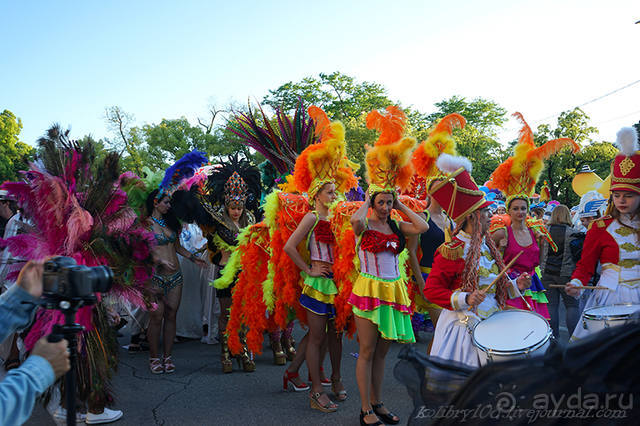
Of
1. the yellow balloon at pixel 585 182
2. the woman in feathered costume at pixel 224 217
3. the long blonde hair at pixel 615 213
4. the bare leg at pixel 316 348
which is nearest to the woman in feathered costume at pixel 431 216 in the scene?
the bare leg at pixel 316 348

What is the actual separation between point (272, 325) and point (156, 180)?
2.32 metres

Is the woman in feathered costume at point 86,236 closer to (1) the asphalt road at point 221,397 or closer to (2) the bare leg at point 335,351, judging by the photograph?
(1) the asphalt road at point 221,397

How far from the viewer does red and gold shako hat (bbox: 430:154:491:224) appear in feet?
10.9

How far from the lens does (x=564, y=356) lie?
69.3 inches

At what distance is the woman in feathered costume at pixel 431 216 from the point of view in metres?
4.76

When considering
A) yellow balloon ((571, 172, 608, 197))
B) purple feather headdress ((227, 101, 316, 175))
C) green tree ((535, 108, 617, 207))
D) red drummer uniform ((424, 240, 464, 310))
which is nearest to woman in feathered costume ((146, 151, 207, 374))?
purple feather headdress ((227, 101, 316, 175))

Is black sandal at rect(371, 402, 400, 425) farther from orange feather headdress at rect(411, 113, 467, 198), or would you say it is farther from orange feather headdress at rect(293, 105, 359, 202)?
orange feather headdress at rect(411, 113, 467, 198)

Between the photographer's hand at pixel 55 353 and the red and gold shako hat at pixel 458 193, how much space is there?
A: 250cm

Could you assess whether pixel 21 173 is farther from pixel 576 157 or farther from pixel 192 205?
pixel 576 157

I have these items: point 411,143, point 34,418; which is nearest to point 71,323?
point 411,143

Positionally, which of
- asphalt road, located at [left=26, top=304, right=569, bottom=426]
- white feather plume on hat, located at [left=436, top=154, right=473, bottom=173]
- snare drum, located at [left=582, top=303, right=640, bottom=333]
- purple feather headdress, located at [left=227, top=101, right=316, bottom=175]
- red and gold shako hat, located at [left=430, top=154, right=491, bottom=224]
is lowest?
asphalt road, located at [left=26, top=304, right=569, bottom=426]

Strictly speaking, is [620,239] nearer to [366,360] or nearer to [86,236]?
[366,360]

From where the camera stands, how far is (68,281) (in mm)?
1678

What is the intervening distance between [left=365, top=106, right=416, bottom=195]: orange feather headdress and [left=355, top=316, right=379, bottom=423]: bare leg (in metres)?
1.06
